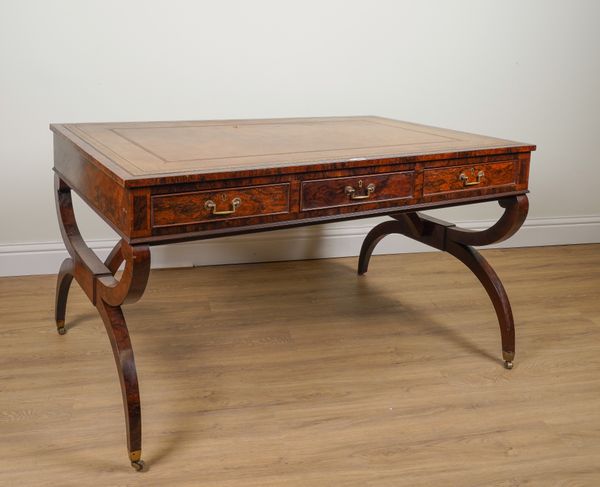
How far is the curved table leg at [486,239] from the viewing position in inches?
103

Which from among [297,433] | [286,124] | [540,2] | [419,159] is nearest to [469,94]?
[540,2]

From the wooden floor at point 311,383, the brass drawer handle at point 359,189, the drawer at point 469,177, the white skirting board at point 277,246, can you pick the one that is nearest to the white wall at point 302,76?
the white skirting board at point 277,246

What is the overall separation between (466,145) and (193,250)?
1.53 m

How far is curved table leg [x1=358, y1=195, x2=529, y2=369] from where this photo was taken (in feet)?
8.55

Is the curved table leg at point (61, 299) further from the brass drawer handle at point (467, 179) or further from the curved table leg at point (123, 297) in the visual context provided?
the brass drawer handle at point (467, 179)

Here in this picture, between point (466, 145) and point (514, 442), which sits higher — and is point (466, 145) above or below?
above

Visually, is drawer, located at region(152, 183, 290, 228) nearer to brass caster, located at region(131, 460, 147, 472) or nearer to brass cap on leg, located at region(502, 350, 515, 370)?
brass caster, located at region(131, 460, 147, 472)

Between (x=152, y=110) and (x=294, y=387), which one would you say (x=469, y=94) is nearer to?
(x=152, y=110)

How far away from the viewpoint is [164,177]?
1.92 meters

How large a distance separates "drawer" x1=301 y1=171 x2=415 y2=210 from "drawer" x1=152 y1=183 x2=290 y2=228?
0.26 ft

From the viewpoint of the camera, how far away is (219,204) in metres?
2.05

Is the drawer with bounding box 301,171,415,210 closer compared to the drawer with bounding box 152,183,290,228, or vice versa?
the drawer with bounding box 152,183,290,228

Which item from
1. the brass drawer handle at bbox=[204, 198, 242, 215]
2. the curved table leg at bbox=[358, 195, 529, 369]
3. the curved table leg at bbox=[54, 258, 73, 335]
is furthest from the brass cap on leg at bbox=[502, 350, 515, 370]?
the curved table leg at bbox=[54, 258, 73, 335]

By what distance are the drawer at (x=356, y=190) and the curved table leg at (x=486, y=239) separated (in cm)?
43
